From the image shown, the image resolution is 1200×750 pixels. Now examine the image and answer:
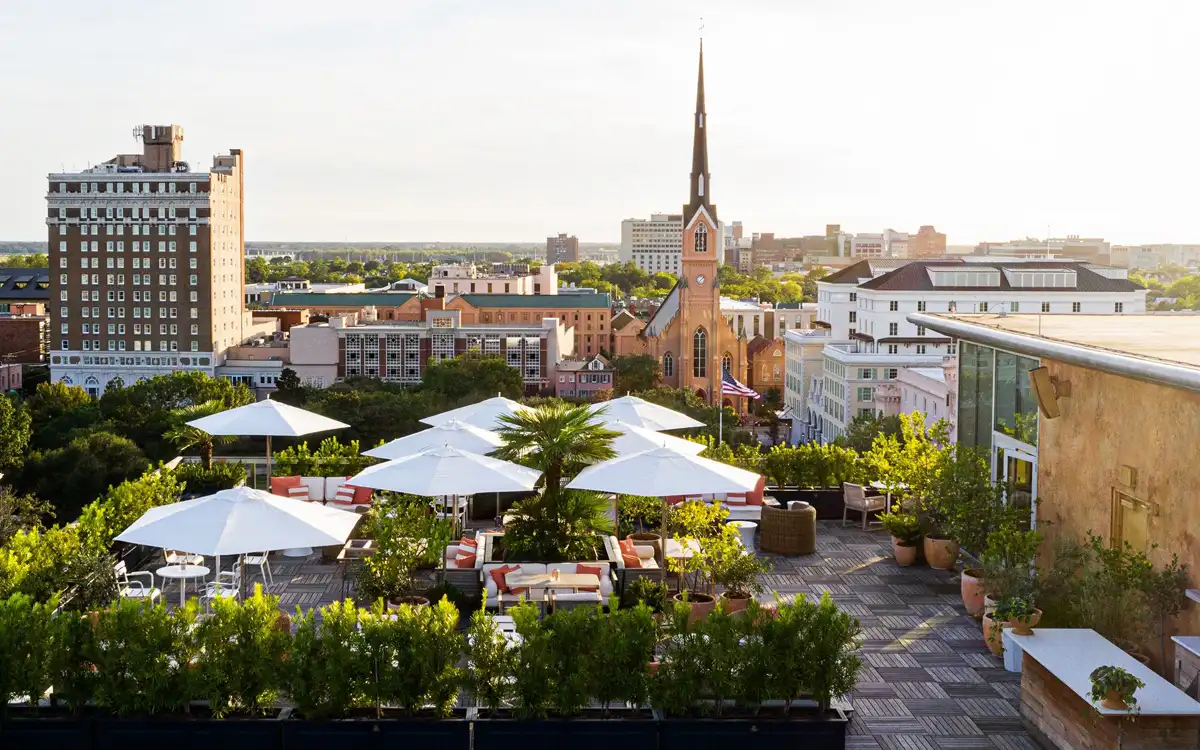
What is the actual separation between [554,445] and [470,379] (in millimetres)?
79171

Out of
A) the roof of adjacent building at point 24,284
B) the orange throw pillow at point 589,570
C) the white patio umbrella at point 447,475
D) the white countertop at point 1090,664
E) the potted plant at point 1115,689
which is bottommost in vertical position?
the orange throw pillow at point 589,570

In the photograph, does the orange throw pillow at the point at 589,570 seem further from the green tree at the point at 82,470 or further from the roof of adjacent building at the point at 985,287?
the roof of adjacent building at the point at 985,287

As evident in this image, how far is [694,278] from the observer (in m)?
116

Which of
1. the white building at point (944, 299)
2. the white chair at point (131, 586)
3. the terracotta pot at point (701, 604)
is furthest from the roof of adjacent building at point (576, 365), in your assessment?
the terracotta pot at point (701, 604)

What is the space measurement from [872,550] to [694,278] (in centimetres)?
9884

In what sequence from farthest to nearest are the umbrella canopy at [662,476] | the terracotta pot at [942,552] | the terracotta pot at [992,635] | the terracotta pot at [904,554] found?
the terracotta pot at [904,554], the terracotta pot at [942,552], the umbrella canopy at [662,476], the terracotta pot at [992,635]

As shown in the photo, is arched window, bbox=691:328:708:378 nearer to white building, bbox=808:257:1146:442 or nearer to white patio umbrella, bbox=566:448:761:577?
white building, bbox=808:257:1146:442

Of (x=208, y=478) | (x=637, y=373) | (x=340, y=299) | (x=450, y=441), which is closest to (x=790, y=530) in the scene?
(x=450, y=441)

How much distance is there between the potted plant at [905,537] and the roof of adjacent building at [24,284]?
6294 inches

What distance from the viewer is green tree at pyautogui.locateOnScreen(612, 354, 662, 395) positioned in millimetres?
113562

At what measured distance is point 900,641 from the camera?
1380 centimetres

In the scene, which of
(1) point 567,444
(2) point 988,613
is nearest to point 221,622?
(1) point 567,444

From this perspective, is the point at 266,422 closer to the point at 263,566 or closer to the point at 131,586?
the point at 263,566

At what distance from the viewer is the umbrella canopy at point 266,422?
20078mm
